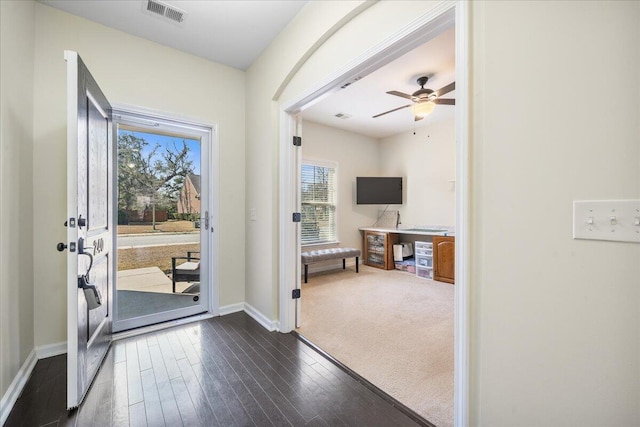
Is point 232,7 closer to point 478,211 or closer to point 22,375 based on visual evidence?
point 478,211

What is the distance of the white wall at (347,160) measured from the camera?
521cm

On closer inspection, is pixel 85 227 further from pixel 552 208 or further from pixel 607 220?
pixel 607 220

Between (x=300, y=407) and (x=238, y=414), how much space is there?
367mm

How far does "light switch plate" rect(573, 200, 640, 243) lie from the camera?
84 cm

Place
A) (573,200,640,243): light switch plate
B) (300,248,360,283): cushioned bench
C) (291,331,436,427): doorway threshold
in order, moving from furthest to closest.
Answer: (300,248,360,283): cushioned bench → (291,331,436,427): doorway threshold → (573,200,640,243): light switch plate

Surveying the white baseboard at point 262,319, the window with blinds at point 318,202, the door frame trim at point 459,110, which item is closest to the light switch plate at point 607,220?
the door frame trim at point 459,110

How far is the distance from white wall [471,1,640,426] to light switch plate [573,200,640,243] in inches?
0.9

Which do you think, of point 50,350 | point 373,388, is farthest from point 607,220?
point 50,350

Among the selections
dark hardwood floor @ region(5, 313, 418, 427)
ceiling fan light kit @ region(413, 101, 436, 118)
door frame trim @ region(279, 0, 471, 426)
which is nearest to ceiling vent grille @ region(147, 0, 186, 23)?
door frame trim @ region(279, 0, 471, 426)

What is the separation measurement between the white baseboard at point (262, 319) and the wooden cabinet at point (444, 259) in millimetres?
3033

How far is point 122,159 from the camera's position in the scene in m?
2.61

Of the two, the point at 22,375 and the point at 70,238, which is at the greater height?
the point at 70,238

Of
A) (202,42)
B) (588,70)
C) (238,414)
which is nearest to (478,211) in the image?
(588,70)

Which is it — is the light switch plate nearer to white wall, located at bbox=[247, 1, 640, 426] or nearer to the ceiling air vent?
white wall, located at bbox=[247, 1, 640, 426]
